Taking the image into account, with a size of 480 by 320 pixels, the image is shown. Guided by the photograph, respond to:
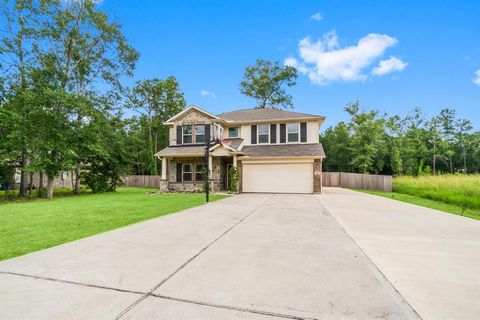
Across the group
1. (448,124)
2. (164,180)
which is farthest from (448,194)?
(448,124)

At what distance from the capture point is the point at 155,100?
3070 cm

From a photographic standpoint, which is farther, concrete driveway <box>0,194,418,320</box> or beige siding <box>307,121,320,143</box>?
beige siding <box>307,121,320,143</box>

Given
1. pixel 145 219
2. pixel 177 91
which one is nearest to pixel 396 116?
pixel 177 91

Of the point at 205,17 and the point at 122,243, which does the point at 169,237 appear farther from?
the point at 205,17

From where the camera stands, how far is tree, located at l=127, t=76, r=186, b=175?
99.2ft

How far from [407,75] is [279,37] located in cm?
1138

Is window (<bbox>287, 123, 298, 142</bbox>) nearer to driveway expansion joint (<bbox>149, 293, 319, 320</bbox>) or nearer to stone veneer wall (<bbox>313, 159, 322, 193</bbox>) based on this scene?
stone veneer wall (<bbox>313, 159, 322, 193</bbox>)

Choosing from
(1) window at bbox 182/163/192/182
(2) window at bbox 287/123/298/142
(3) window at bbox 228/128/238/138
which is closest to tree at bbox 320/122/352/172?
(2) window at bbox 287/123/298/142

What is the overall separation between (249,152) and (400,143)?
24.1m

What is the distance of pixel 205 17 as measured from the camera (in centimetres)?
1609

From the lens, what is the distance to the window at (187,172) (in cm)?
1747

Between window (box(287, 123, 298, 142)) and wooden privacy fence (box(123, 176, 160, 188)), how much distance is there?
14619 mm

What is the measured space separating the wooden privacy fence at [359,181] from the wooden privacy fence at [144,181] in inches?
696

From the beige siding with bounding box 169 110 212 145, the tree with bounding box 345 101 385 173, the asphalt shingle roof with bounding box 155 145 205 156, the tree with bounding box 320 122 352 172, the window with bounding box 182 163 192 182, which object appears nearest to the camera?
the asphalt shingle roof with bounding box 155 145 205 156
